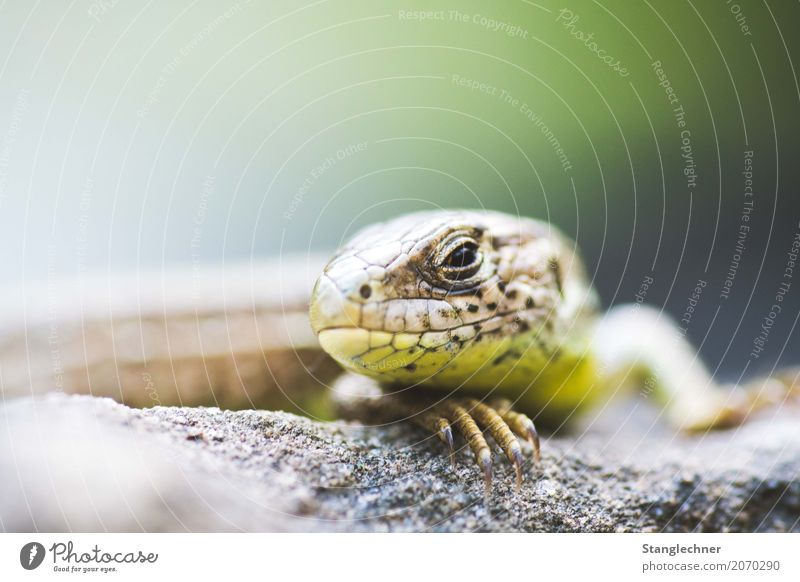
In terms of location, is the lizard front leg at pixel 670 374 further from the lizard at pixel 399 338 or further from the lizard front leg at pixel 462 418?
the lizard front leg at pixel 462 418

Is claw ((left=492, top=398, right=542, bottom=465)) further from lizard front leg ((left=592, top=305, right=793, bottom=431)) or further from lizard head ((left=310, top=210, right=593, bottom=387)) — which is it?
lizard front leg ((left=592, top=305, right=793, bottom=431))

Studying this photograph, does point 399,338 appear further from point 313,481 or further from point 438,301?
point 313,481

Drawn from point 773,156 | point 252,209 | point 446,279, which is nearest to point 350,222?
point 252,209
